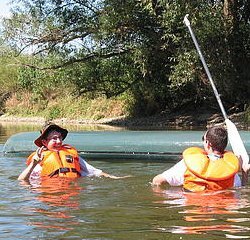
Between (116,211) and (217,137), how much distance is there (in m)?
0.97

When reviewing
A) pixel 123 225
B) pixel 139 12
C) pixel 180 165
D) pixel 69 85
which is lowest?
pixel 123 225

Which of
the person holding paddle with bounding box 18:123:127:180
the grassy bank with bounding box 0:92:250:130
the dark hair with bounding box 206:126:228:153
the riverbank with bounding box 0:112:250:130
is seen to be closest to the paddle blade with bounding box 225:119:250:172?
the dark hair with bounding box 206:126:228:153

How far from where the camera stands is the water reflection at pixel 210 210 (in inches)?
147

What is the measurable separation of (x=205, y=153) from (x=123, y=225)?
1223 mm

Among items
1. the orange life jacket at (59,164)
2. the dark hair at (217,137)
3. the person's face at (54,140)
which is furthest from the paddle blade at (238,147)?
the person's face at (54,140)

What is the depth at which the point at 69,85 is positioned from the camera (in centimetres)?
2047

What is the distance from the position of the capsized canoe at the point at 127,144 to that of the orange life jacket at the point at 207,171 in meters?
3.05

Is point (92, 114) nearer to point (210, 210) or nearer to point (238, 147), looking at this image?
point (238, 147)

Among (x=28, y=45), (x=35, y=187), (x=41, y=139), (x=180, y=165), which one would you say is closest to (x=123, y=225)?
(x=180, y=165)

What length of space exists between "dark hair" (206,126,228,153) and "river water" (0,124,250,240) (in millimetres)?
389

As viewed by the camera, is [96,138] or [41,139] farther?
[96,138]

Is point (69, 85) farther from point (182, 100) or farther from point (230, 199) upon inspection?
point (230, 199)

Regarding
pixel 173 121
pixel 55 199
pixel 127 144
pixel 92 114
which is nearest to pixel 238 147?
pixel 55 199

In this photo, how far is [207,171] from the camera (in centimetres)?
476
